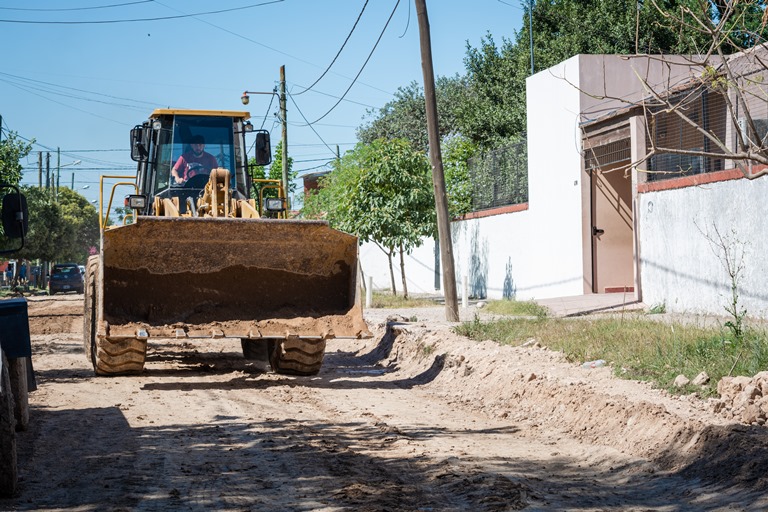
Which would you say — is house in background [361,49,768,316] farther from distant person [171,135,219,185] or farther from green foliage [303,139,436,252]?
distant person [171,135,219,185]

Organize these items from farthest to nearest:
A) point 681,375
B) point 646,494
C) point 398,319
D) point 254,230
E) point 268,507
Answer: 1. point 398,319
2. point 254,230
3. point 681,375
4. point 646,494
5. point 268,507

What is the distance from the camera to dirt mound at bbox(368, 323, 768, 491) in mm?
6445

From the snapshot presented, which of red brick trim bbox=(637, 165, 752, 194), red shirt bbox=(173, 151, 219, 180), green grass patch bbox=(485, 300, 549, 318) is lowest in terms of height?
green grass patch bbox=(485, 300, 549, 318)

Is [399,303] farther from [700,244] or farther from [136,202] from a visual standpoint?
[136,202]

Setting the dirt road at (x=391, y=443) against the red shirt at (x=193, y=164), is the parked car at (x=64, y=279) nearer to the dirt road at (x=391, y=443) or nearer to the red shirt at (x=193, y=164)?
the red shirt at (x=193, y=164)

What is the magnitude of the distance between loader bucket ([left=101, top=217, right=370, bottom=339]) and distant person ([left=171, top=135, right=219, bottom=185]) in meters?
2.04

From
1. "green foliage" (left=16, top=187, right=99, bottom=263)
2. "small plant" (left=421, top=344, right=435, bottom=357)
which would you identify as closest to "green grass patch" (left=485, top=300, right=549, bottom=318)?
"small plant" (left=421, top=344, right=435, bottom=357)

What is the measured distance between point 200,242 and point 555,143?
12.1m

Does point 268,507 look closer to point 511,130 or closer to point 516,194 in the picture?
point 516,194

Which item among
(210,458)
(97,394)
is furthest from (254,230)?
(210,458)

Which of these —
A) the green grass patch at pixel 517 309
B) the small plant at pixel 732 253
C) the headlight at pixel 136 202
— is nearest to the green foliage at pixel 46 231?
the green grass patch at pixel 517 309

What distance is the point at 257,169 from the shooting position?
119ft

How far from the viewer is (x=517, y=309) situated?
1920 cm

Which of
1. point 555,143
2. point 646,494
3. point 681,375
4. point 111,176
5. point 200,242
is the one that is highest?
point 555,143
